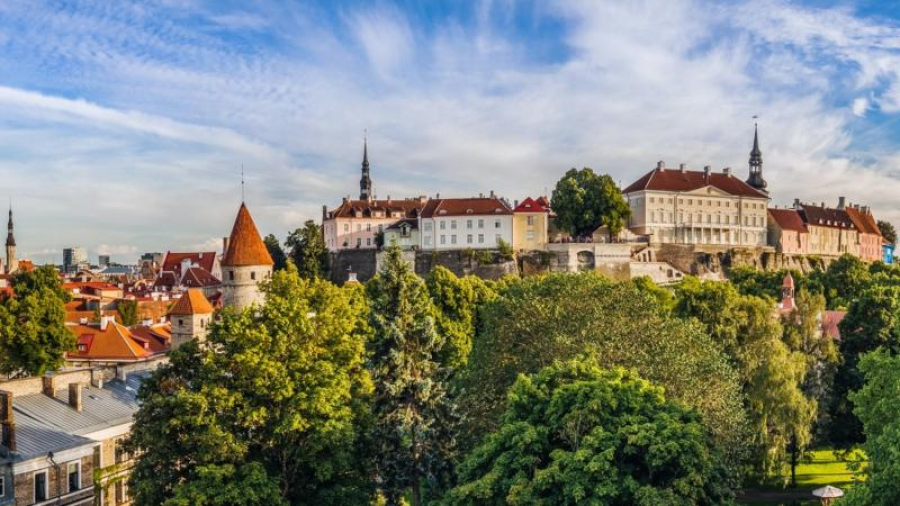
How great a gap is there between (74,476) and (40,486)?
1.53 m

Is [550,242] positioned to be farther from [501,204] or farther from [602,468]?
[602,468]

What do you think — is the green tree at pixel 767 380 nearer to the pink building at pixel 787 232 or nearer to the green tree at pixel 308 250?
→ the green tree at pixel 308 250

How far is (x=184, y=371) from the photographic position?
2416 cm

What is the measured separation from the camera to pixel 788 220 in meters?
104

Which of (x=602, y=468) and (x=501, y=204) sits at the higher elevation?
(x=501, y=204)

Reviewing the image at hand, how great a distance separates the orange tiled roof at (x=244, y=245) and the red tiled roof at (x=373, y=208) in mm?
49775

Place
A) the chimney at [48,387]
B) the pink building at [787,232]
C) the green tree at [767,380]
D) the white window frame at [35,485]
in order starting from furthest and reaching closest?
the pink building at [787,232], the green tree at [767,380], the chimney at [48,387], the white window frame at [35,485]

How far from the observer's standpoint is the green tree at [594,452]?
60.3 feet

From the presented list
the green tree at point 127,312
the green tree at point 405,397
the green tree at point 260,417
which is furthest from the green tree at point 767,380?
the green tree at point 127,312

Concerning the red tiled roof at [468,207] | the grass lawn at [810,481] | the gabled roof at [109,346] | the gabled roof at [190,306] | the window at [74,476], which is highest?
the red tiled roof at [468,207]

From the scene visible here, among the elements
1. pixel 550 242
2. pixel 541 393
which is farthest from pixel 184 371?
pixel 550 242

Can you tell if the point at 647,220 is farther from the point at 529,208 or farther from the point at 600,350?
the point at 600,350

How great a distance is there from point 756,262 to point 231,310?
85305 mm

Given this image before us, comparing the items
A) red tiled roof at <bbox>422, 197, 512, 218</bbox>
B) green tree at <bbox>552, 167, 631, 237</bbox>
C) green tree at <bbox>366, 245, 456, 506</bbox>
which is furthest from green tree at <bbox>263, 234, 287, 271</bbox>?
green tree at <bbox>366, 245, 456, 506</bbox>
